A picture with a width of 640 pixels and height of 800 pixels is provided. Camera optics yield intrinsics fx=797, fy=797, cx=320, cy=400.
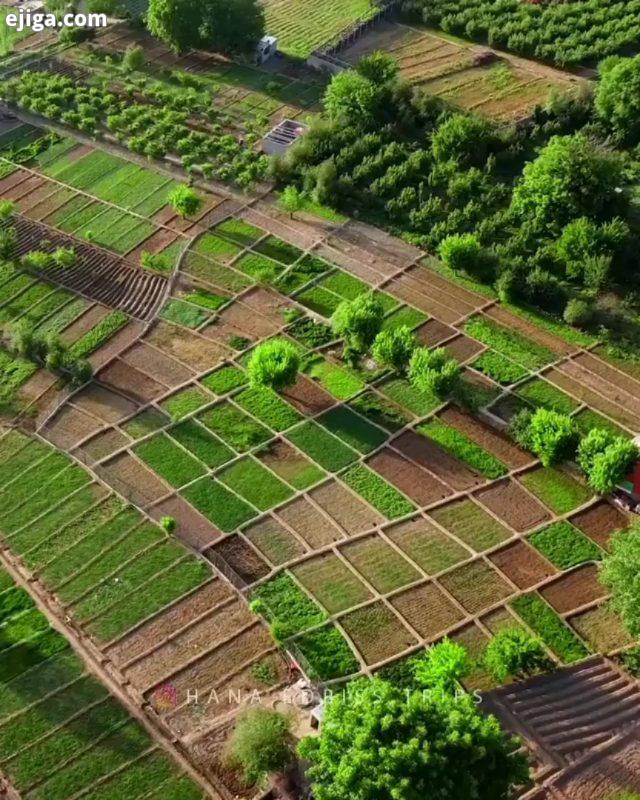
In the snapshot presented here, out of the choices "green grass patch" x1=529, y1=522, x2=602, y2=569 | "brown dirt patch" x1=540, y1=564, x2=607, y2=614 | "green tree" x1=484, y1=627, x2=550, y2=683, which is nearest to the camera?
"green tree" x1=484, y1=627, x2=550, y2=683

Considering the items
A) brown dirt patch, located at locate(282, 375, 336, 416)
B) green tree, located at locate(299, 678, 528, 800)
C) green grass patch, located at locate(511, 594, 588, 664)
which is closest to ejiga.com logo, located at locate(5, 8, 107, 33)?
brown dirt patch, located at locate(282, 375, 336, 416)

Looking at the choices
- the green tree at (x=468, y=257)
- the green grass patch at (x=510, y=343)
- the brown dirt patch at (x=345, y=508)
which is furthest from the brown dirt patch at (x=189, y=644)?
the green tree at (x=468, y=257)

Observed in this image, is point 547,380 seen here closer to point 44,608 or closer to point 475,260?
point 475,260

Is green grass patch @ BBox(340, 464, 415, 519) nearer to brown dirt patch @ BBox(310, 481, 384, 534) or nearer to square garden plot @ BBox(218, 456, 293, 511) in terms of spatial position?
brown dirt patch @ BBox(310, 481, 384, 534)

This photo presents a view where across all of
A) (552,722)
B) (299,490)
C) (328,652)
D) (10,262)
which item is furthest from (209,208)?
(552,722)

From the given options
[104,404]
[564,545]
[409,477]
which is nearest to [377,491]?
[409,477]

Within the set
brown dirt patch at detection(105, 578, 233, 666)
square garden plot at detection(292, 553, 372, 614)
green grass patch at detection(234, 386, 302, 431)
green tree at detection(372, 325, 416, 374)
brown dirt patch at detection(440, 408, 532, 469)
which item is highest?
green tree at detection(372, 325, 416, 374)
